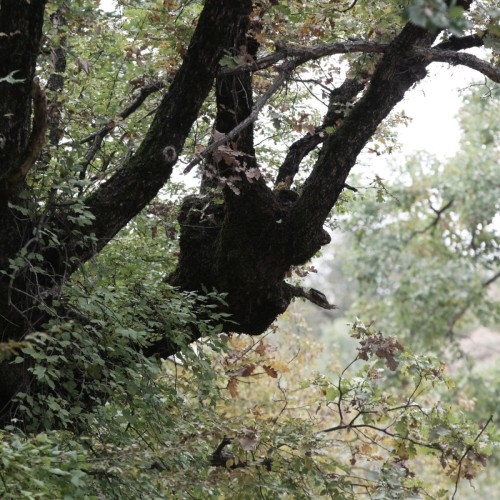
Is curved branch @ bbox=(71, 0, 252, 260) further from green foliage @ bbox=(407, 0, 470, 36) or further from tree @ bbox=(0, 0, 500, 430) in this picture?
green foliage @ bbox=(407, 0, 470, 36)

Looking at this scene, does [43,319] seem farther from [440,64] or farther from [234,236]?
[440,64]

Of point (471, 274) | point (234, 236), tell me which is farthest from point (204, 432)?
point (471, 274)

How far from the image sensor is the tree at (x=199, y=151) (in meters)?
4.52

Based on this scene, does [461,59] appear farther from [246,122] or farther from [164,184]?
[164,184]

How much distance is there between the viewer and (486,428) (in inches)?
251

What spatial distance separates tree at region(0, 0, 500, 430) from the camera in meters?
4.52

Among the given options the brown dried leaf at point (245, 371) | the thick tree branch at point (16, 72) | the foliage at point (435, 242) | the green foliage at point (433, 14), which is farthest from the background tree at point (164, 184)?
the foliage at point (435, 242)

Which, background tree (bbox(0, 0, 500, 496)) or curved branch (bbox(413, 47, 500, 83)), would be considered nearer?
background tree (bbox(0, 0, 500, 496))

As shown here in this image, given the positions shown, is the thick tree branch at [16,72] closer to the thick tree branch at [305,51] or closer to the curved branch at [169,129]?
the curved branch at [169,129]

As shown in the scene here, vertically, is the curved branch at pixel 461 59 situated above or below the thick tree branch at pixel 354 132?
above

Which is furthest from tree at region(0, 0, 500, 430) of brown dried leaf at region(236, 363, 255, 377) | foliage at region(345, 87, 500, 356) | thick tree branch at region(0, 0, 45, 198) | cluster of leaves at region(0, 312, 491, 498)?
foliage at region(345, 87, 500, 356)

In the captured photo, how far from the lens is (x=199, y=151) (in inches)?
186

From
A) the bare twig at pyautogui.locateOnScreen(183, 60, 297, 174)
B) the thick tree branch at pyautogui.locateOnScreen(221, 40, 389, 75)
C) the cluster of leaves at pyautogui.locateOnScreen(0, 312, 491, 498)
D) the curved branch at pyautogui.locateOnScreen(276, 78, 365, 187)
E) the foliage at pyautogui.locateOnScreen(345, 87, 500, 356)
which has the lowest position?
the cluster of leaves at pyautogui.locateOnScreen(0, 312, 491, 498)

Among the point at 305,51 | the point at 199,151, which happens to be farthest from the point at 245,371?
the point at 305,51
